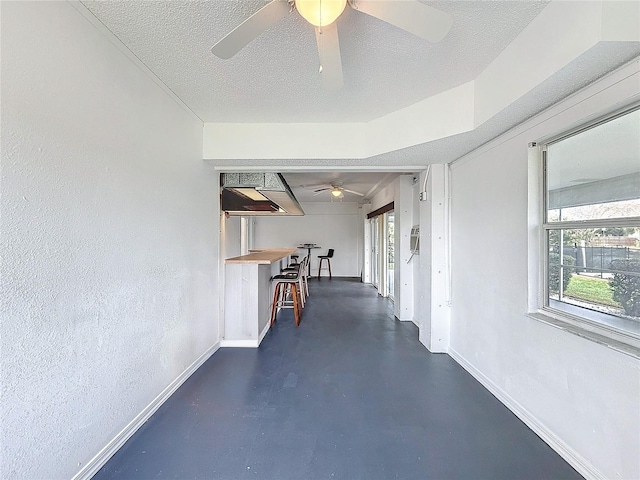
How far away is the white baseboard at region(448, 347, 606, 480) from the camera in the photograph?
5.04 feet

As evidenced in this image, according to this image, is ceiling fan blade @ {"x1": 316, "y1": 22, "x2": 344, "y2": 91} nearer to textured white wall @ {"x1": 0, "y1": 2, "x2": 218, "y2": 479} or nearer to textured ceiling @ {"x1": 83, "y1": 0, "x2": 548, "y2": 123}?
textured ceiling @ {"x1": 83, "y1": 0, "x2": 548, "y2": 123}

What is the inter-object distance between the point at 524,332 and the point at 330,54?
2178mm

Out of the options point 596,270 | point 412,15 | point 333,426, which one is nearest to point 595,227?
point 596,270

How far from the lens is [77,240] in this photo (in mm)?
1448

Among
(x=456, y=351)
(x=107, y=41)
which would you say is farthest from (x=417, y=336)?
(x=107, y=41)

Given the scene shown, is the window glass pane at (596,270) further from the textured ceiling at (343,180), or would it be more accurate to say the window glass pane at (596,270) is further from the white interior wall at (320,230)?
the white interior wall at (320,230)

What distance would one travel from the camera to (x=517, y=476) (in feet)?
5.08

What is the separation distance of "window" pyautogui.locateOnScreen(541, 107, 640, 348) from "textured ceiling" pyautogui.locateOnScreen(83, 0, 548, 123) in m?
0.77

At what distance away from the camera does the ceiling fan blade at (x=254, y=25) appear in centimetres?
119

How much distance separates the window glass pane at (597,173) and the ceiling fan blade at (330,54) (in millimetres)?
1455

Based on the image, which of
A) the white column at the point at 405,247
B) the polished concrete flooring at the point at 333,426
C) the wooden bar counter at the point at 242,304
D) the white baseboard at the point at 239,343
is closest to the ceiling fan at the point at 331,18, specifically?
the polished concrete flooring at the point at 333,426

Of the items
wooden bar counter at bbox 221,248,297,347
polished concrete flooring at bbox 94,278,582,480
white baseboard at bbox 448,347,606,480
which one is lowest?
polished concrete flooring at bbox 94,278,582,480

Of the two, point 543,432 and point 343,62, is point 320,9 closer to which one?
point 343,62

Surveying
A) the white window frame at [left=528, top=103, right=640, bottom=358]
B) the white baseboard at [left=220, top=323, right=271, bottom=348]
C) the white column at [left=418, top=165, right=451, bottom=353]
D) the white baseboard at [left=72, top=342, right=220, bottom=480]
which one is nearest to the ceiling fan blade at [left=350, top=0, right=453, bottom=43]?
the white window frame at [left=528, top=103, right=640, bottom=358]
